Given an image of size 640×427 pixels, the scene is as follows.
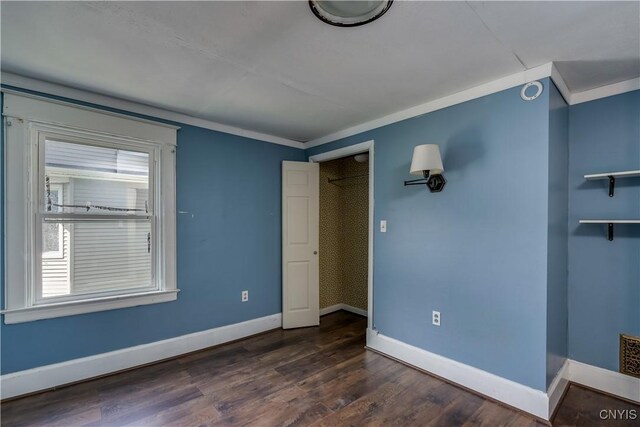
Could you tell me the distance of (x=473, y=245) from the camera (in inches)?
92.5

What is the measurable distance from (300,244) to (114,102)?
94.8 inches

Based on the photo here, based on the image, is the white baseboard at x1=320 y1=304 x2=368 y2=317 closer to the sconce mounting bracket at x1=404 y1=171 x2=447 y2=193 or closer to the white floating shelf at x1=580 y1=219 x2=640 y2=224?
the sconce mounting bracket at x1=404 y1=171 x2=447 y2=193

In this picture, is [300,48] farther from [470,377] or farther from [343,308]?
[343,308]

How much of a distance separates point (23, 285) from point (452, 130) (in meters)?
3.60

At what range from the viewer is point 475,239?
7.67 feet

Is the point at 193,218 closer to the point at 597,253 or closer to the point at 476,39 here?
the point at 476,39

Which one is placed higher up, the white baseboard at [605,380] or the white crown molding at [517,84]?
the white crown molding at [517,84]

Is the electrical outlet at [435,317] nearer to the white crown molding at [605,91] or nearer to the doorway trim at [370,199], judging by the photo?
the doorway trim at [370,199]

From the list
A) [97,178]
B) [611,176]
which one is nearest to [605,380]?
[611,176]

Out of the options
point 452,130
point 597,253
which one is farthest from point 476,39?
point 597,253

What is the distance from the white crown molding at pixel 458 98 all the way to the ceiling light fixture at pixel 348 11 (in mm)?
1267

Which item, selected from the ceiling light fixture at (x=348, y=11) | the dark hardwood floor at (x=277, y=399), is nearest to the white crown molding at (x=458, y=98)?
the ceiling light fixture at (x=348, y=11)

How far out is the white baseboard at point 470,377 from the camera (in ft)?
6.50

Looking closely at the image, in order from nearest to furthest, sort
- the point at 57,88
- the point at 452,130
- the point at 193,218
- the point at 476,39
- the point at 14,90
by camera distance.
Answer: the point at 476,39 < the point at 14,90 < the point at 57,88 < the point at 452,130 < the point at 193,218
